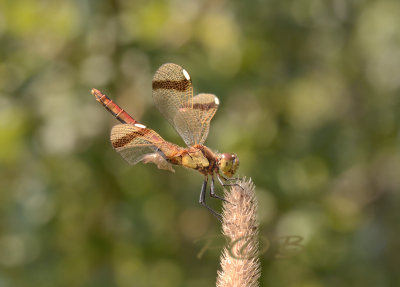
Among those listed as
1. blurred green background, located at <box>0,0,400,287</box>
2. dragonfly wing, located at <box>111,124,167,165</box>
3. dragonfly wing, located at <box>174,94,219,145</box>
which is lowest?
dragonfly wing, located at <box>111,124,167,165</box>

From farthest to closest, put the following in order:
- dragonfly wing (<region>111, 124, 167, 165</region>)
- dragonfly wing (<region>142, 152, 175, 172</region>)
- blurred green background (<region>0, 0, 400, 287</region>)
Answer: blurred green background (<region>0, 0, 400, 287</region>) → dragonfly wing (<region>142, 152, 175, 172</region>) → dragonfly wing (<region>111, 124, 167, 165</region>)

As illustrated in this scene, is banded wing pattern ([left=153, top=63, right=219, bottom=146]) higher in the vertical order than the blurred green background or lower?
lower

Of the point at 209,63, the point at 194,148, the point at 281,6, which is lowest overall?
the point at 194,148

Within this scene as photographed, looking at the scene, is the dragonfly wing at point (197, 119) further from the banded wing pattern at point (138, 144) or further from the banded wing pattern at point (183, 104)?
the banded wing pattern at point (138, 144)

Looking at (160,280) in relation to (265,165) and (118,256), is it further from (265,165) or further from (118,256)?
(265,165)

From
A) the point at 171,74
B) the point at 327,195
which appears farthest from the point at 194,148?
the point at 327,195

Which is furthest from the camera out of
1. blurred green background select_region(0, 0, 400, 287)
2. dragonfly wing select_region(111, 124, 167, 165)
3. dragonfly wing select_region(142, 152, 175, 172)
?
blurred green background select_region(0, 0, 400, 287)

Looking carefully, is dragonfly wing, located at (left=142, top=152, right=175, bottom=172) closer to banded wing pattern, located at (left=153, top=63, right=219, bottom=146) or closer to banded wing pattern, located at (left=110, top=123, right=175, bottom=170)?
banded wing pattern, located at (left=110, top=123, right=175, bottom=170)

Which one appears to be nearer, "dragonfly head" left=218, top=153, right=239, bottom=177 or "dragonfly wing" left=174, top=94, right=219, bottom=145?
"dragonfly head" left=218, top=153, right=239, bottom=177

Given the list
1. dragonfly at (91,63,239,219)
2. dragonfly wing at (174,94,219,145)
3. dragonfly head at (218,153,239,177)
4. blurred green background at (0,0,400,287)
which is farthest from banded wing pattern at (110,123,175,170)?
blurred green background at (0,0,400,287)
